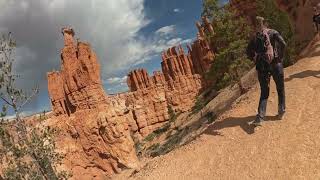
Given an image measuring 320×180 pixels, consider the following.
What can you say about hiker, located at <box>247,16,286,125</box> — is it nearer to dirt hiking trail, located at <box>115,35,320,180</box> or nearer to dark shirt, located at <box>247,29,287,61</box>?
dark shirt, located at <box>247,29,287,61</box>

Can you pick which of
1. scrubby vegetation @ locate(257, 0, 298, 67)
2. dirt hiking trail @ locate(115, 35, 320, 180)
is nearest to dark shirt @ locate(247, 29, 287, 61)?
dirt hiking trail @ locate(115, 35, 320, 180)

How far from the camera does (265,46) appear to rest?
1195 cm

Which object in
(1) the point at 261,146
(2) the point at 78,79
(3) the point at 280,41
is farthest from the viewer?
(2) the point at 78,79

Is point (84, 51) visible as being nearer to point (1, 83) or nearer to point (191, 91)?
point (1, 83)

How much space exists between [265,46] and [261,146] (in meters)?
3.02

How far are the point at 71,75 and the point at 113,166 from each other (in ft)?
34.7

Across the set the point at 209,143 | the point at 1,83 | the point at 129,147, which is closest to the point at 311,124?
the point at 209,143

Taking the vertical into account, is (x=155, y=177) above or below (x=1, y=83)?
below

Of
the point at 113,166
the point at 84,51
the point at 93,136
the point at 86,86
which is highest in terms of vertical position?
the point at 84,51

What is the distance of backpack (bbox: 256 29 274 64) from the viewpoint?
39.1ft

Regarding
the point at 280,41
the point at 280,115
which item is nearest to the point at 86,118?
the point at 280,115

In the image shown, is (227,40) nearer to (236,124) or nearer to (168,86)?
(236,124)

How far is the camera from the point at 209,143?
1299cm

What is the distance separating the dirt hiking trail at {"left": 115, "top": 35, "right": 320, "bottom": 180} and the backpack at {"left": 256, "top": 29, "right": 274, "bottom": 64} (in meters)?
1.81
